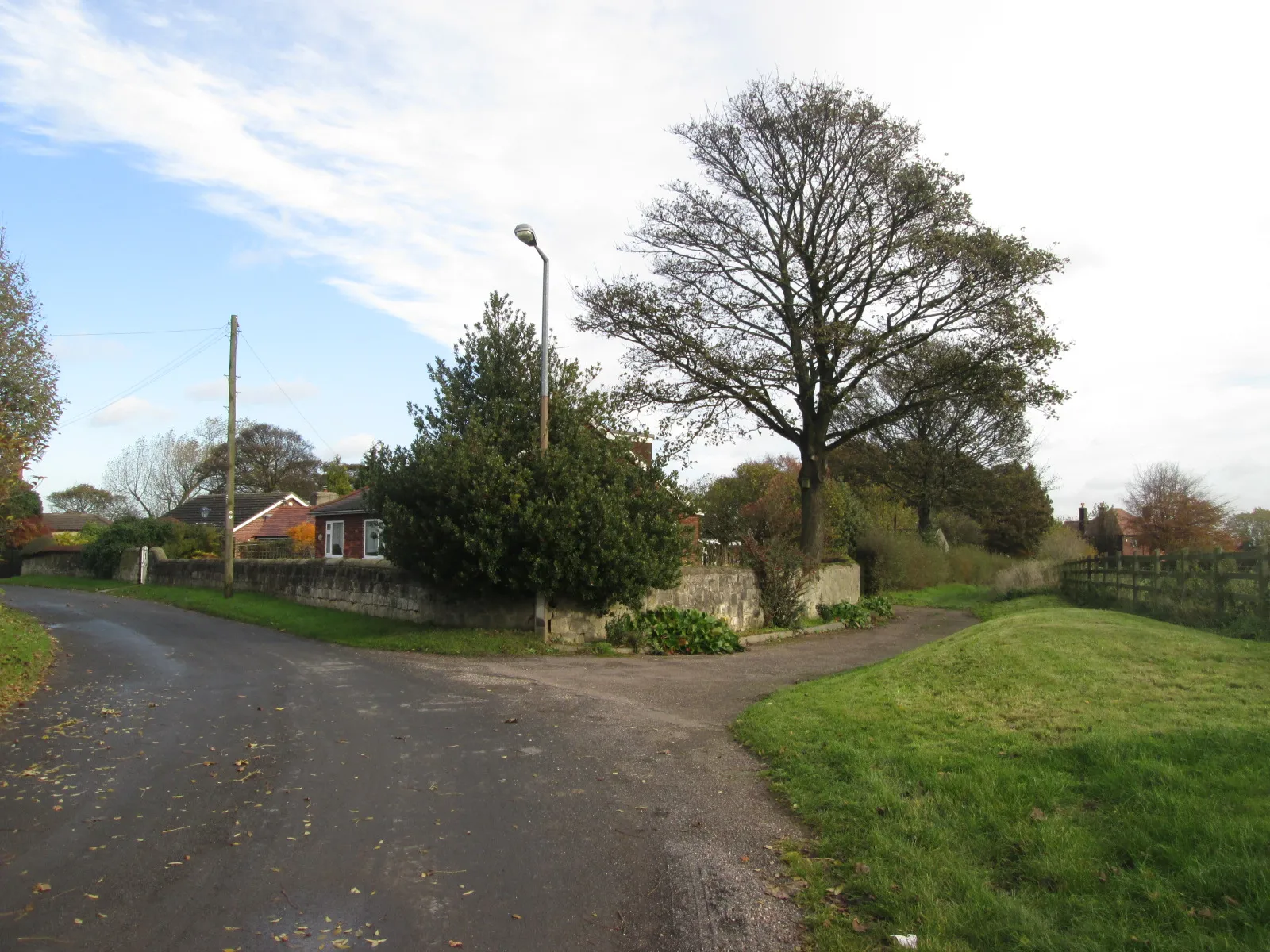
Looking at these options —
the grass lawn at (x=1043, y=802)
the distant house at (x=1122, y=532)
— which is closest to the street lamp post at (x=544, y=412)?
the grass lawn at (x=1043, y=802)

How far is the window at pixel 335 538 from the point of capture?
39312mm

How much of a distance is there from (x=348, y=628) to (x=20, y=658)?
266 inches

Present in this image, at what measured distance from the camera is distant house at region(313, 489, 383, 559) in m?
37.5

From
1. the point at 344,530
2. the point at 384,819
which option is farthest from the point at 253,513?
the point at 384,819

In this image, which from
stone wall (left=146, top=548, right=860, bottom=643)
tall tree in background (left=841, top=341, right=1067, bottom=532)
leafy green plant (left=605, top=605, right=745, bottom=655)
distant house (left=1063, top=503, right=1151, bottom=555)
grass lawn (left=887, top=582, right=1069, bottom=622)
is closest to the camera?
leafy green plant (left=605, top=605, right=745, bottom=655)

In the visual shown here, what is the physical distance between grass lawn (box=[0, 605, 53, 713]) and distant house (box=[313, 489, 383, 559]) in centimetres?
2031

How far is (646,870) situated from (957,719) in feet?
13.0

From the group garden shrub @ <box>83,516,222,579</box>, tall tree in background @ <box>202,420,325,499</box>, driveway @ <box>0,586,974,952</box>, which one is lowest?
driveway @ <box>0,586,974,952</box>

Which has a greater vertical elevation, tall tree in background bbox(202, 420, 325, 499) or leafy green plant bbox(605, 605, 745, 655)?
tall tree in background bbox(202, 420, 325, 499)

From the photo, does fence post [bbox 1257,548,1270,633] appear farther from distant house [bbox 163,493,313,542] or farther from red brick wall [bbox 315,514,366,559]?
distant house [bbox 163,493,313,542]

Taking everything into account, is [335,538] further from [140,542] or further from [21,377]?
[21,377]

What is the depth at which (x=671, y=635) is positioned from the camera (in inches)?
701

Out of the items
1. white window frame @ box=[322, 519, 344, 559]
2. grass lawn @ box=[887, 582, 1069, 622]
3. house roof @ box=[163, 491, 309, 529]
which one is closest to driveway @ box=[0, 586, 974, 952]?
grass lawn @ box=[887, 582, 1069, 622]

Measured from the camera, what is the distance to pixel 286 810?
6195 mm
